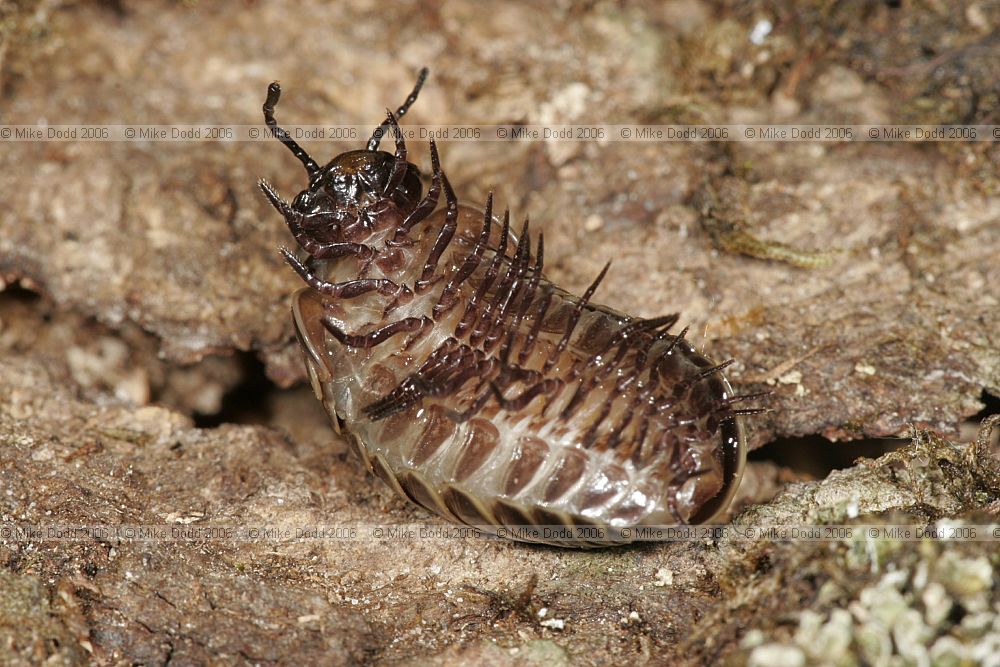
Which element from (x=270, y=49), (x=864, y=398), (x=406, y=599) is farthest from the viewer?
(x=270, y=49)

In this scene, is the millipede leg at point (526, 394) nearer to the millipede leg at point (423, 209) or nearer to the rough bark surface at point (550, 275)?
the rough bark surface at point (550, 275)

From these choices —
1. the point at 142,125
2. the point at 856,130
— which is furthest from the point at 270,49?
the point at 856,130

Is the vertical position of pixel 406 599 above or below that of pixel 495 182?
below

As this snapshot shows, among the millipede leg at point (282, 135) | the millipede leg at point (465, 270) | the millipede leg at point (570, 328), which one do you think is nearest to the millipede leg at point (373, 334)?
the millipede leg at point (465, 270)

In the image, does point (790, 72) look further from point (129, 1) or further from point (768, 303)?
point (129, 1)

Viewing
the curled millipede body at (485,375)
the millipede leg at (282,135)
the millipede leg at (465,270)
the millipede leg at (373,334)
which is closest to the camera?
the curled millipede body at (485,375)

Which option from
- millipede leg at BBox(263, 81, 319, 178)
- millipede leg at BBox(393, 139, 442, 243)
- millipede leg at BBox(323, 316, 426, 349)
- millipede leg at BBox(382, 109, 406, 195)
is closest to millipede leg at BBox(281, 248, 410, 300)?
millipede leg at BBox(323, 316, 426, 349)

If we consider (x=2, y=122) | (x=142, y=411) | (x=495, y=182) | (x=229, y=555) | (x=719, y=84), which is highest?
(x=719, y=84)

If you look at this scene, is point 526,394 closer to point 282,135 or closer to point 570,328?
point 570,328

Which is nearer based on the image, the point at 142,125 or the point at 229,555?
the point at 229,555
